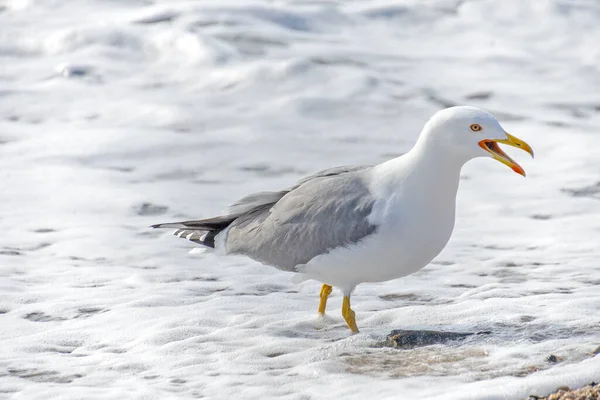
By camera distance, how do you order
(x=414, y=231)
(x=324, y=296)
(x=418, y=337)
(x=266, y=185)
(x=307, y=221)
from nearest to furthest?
(x=414, y=231), (x=418, y=337), (x=307, y=221), (x=324, y=296), (x=266, y=185)

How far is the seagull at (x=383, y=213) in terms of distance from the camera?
5418 millimetres

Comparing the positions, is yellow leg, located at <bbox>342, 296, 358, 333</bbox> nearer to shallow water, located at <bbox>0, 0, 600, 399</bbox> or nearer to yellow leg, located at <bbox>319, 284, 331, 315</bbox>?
shallow water, located at <bbox>0, 0, 600, 399</bbox>

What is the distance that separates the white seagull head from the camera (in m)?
5.43

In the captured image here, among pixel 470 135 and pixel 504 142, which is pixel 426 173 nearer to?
pixel 470 135

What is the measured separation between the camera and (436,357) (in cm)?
524

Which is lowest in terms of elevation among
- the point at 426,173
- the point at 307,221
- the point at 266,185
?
the point at 266,185

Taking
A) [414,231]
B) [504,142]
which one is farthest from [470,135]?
[414,231]

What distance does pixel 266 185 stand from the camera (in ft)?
29.2

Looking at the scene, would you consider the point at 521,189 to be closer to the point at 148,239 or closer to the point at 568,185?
the point at 568,185

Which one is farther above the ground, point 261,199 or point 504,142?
point 504,142

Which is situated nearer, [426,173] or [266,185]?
[426,173]

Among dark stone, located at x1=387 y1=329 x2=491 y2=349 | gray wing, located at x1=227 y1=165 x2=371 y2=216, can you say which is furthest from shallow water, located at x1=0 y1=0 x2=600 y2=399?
gray wing, located at x1=227 y1=165 x2=371 y2=216

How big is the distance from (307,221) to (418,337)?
0.85 metres

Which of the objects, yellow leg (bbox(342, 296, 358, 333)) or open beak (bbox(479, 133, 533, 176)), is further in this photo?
yellow leg (bbox(342, 296, 358, 333))
